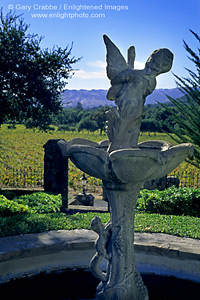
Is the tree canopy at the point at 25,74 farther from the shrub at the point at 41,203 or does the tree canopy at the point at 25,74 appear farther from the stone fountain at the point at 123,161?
the stone fountain at the point at 123,161

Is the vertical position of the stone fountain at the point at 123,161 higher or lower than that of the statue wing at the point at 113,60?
lower

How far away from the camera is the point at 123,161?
2.96m

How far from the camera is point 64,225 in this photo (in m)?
6.09

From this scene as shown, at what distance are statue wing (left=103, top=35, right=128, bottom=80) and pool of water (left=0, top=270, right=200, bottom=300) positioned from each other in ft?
9.24

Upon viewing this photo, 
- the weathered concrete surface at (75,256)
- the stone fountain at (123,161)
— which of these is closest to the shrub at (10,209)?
the weathered concrete surface at (75,256)

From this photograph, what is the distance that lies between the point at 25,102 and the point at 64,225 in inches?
258

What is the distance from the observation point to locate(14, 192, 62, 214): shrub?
781cm

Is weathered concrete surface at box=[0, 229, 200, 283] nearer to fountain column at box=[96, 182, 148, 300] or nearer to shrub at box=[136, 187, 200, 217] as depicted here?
fountain column at box=[96, 182, 148, 300]

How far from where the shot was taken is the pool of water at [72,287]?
13.4 feet

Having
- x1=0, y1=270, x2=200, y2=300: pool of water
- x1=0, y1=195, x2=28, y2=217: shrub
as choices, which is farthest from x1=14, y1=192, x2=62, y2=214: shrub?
x1=0, y1=270, x2=200, y2=300: pool of water

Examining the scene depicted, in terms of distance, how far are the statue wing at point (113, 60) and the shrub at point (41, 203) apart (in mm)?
4850

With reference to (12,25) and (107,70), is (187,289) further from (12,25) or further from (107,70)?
(12,25)

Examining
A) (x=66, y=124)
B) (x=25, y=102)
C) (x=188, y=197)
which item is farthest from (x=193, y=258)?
(x=66, y=124)

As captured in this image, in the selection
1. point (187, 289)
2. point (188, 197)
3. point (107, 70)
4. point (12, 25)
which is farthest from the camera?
point (12, 25)
